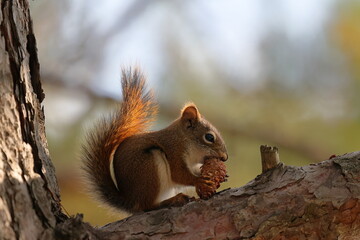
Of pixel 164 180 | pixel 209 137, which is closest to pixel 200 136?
pixel 209 137

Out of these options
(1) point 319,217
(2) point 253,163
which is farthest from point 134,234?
(2) point 253,163

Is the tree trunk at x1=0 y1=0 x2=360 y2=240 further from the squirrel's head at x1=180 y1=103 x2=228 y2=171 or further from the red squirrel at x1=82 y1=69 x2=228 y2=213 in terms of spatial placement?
the squirrel's head at x1=180 y1=103 x2=228 y2=171

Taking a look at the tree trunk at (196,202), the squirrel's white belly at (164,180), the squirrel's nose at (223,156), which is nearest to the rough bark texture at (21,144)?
the tree trunk at (196,202)

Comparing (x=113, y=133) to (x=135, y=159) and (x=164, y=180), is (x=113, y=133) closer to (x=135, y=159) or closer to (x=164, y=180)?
(x=135, y=159)

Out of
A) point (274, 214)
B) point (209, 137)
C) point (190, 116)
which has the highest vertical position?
point (190, 116)

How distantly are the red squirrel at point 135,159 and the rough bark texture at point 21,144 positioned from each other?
0.52 meters

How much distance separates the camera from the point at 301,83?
9.22ft

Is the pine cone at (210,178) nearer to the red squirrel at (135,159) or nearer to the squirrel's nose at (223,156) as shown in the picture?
the red squirrel at (135,159)

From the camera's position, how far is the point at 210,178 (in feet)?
6.40

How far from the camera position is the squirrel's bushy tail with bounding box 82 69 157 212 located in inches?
85.3

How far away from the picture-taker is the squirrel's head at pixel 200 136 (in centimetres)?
249

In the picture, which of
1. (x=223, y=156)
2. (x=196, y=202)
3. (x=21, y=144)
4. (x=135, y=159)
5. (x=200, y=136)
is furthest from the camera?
(x=200, y=136)

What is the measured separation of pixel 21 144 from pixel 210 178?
0.70m

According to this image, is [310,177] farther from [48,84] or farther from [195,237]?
[48,84]
